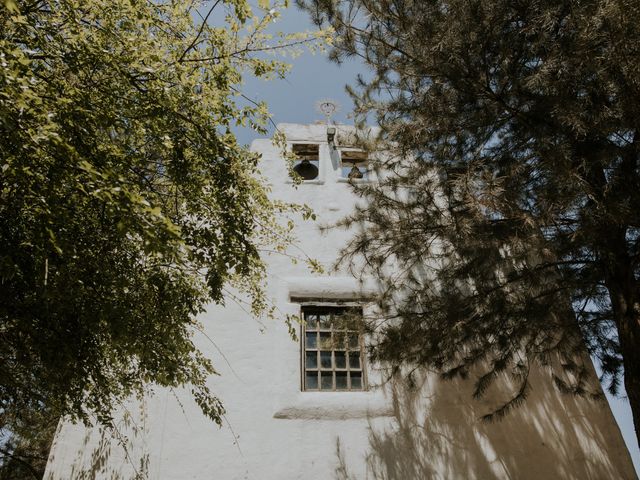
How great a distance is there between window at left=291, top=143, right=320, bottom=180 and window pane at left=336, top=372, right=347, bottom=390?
3.77 m

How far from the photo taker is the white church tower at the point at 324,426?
5.55m

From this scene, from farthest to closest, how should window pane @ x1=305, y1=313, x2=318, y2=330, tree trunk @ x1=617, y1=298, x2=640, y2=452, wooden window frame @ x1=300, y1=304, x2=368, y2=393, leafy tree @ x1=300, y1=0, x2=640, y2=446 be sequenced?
1. window pane @ x1=305, y1=313, x2=318, y2=330
2. wooden window frame @ x1=300, y1=304, x2=368, y2=393
3. tree trunk @ x1=617, y1=298, x2=640, y2=452
4. leafy tree @ x1=300, y1=0, x2=640, y2=446

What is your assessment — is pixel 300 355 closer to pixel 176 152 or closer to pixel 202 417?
pixel 202 417

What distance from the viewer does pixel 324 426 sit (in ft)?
19.4

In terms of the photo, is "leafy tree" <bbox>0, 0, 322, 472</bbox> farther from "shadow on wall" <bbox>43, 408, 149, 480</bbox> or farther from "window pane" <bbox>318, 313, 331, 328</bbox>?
"window pane" <bbox>318, 313, 331, 328</bbox>

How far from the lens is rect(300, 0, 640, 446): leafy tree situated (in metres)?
3.69

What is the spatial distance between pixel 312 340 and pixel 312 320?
0.32 m

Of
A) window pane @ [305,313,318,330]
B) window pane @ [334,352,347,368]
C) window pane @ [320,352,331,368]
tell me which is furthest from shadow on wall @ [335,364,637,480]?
window pane @ [305,313,318,330]

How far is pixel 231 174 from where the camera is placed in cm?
390

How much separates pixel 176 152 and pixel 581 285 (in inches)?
175

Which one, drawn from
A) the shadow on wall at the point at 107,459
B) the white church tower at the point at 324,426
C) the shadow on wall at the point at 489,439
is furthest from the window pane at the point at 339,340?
the shadow on wall at the point at 107,459

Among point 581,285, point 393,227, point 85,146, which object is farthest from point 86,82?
point 581,285

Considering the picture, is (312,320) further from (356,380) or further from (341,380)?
(356,380)

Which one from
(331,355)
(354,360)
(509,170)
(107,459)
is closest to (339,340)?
(331,355)
